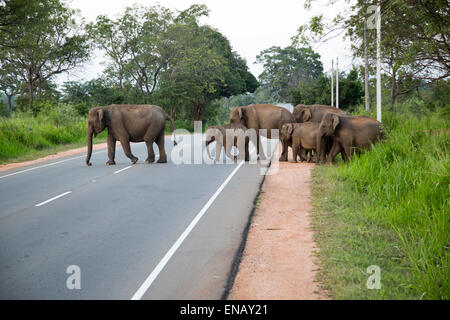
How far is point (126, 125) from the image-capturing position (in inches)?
647

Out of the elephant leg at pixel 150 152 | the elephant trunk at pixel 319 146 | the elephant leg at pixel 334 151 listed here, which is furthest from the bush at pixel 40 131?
the elephant leg at pixel 334 151

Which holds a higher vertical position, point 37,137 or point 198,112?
point 198,112

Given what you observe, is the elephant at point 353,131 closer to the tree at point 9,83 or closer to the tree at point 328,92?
the tree at point 328,92

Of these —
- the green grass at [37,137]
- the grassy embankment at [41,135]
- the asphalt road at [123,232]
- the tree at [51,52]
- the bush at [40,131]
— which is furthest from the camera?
the tree at [51,52]

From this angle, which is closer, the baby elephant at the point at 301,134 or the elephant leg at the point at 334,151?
the elephant leg at the point at 334,151

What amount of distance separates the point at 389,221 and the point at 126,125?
10.7 metres

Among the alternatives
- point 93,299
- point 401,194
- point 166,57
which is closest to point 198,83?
point 166,57

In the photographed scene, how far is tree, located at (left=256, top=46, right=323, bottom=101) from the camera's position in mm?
90625

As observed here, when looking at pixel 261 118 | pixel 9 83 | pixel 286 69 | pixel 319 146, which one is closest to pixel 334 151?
pixel 319 146

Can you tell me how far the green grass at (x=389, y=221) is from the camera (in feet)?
17.9

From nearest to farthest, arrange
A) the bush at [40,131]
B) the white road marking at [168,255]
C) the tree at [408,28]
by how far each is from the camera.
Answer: the white road marking at [168,255], the tree at [408,28], the bush at [40,131]

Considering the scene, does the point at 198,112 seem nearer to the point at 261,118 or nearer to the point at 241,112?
the point at 261,118

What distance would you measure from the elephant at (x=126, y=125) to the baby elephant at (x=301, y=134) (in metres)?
4.15

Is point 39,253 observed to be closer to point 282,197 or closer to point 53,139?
point 282,197
